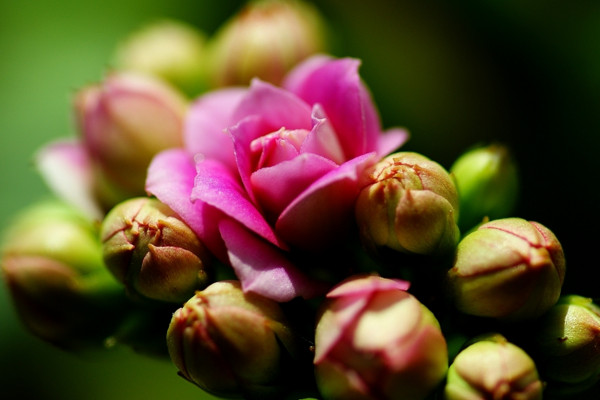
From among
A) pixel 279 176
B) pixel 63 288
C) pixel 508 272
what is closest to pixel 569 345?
pixel 508 272

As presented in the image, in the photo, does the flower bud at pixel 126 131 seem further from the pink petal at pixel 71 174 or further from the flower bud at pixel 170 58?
the flower bud at pixel 170 58

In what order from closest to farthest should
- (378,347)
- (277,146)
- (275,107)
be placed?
(378,347) → (277,146) → (275,107)

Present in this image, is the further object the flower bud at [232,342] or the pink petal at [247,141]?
the pink petal at [247,141]

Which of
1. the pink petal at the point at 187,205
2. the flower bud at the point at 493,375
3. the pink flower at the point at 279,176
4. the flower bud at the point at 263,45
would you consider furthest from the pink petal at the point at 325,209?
the flower bud at the point at 263,45

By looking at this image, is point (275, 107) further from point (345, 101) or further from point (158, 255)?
point (158, 255)

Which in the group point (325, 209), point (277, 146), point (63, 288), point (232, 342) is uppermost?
point (277, 146)

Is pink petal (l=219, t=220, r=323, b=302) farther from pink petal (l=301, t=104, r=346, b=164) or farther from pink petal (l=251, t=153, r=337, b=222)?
pink petal (l=301, t=104, r=346, b=164)

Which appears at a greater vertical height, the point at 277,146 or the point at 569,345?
the point at 277,146
